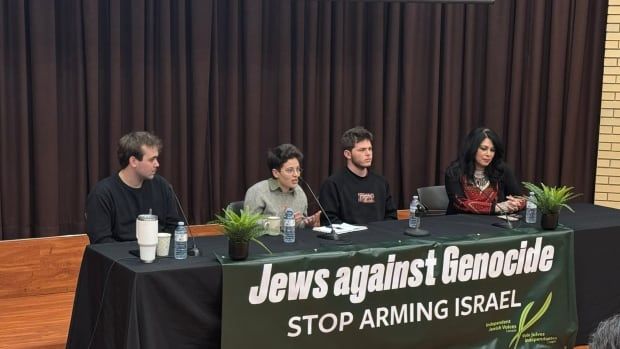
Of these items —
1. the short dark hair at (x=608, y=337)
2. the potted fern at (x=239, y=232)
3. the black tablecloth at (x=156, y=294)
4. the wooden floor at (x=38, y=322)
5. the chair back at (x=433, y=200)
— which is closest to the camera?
the short dark hair at (x=608, y=337)

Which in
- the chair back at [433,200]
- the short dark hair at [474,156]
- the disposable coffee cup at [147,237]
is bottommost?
the chair back at [433,200]

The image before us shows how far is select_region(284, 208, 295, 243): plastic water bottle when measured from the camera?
382 cm

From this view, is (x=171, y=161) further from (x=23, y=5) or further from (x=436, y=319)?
(x=436, y=319)

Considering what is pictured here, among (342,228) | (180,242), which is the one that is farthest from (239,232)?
(342,228)

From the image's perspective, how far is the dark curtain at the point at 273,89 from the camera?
5355 millimetres

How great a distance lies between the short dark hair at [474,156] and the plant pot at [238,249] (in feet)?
6.22

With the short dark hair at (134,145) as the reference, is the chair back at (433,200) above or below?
below

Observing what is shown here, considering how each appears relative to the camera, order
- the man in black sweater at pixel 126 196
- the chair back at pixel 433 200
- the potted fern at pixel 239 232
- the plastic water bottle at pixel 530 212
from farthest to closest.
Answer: the chair back at pixel 433 200 < the plastic water bottle at pixel 530 212 < the man in black sweater at pixel 126 196 < the potted fern at pixel 239 232

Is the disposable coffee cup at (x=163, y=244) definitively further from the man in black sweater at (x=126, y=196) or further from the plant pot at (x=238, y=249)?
the man in black sweater at (x=126, y=196)

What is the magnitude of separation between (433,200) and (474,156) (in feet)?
1.59

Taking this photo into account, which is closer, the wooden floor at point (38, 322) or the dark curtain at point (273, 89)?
the wooden floor at point (38, 322)

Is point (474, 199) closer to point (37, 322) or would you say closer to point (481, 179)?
point (481, 179)

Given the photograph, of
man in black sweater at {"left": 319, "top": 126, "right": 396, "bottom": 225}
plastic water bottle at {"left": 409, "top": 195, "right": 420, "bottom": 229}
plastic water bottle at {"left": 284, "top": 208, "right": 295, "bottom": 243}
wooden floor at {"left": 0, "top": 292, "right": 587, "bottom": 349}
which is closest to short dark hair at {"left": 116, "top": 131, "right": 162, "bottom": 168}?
plastic water bottle at {"left": 284, "top": 208, "right": 295, "bottom": 243}

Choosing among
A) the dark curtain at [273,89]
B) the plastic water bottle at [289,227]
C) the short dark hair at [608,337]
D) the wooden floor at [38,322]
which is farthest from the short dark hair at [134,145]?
the short dark hair at [608,337]
